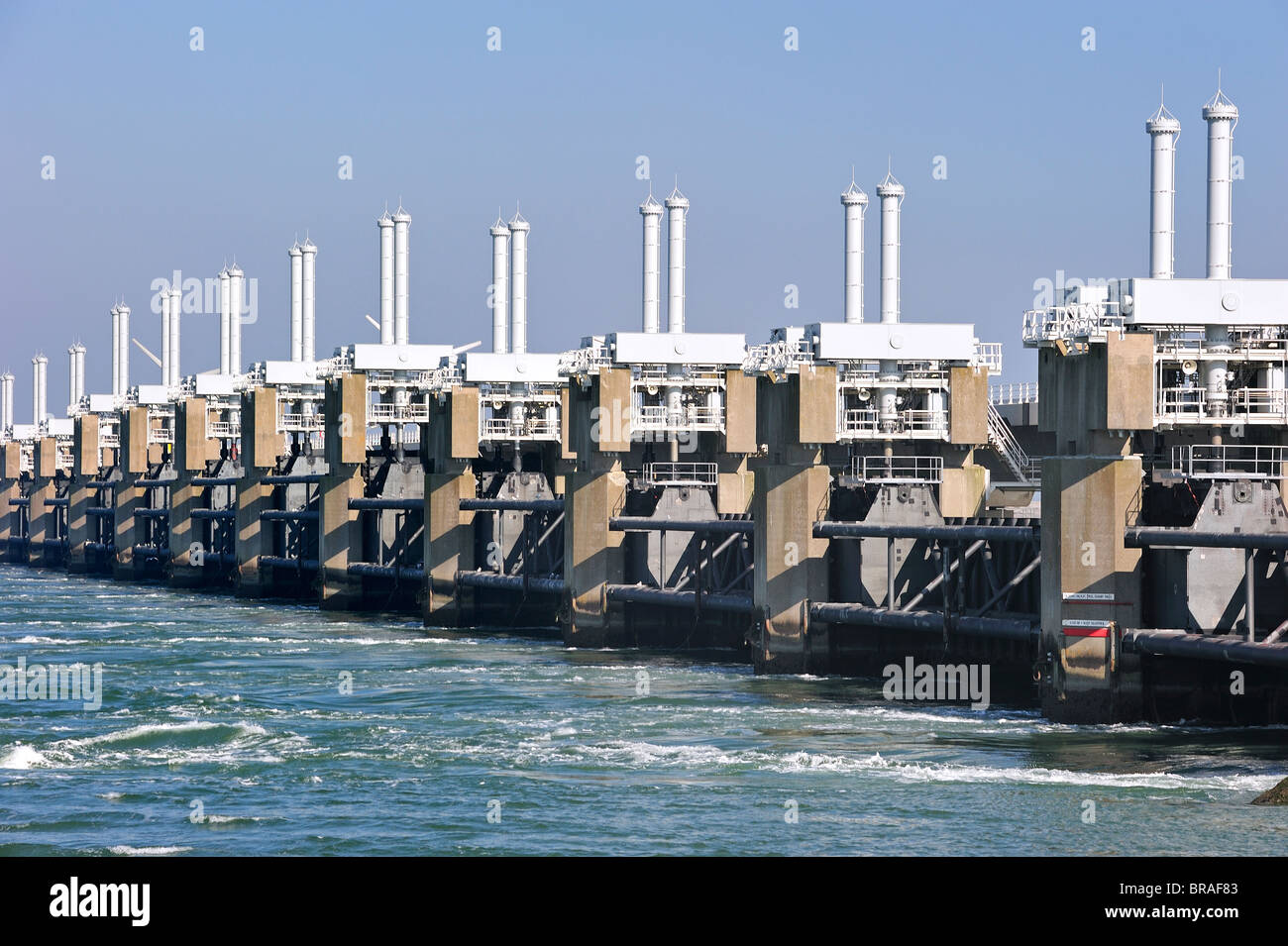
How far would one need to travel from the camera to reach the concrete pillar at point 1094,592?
1751 inches

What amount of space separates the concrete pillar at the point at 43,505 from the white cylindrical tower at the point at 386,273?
229 feet

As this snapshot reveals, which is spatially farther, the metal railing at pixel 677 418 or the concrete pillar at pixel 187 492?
the concrete pillar at pixel 187 492

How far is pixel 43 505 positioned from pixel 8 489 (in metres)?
19.6

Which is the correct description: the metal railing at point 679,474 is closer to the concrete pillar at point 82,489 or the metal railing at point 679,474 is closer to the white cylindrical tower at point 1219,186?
the white cylindrical tower at point 1219,186

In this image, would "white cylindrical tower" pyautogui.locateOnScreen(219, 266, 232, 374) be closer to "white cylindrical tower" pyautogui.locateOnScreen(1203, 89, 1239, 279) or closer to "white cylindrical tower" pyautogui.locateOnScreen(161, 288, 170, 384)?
"white cylindrical tower" pyautogui.locateOnScreen(161, 288, 170, 384)

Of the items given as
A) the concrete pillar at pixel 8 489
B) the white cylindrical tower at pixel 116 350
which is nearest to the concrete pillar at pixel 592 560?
the white cylindrical tower at pixel 116 350

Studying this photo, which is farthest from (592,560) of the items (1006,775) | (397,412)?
(1006,775)

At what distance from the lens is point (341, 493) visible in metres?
92.9

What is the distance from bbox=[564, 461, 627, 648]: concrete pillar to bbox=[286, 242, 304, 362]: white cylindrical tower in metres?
50.9

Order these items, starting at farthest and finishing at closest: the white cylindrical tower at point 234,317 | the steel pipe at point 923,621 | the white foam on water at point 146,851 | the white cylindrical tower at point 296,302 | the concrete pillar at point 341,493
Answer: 1. the white cylindrical tower at point 234,317
2. the white cylindrical tower at point 296,302
3. the concrete pillar at point 341,493
4. the steel pipe at point 923,621
5. the white foam on water at point 146,851

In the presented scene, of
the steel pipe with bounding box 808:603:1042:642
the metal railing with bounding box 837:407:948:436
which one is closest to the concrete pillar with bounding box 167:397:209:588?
the metal railing with bounding box 837:407:948:436

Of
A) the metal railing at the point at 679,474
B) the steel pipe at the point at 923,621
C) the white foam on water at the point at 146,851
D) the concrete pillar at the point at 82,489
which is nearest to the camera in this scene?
the white foam on water at the point at 146,851
